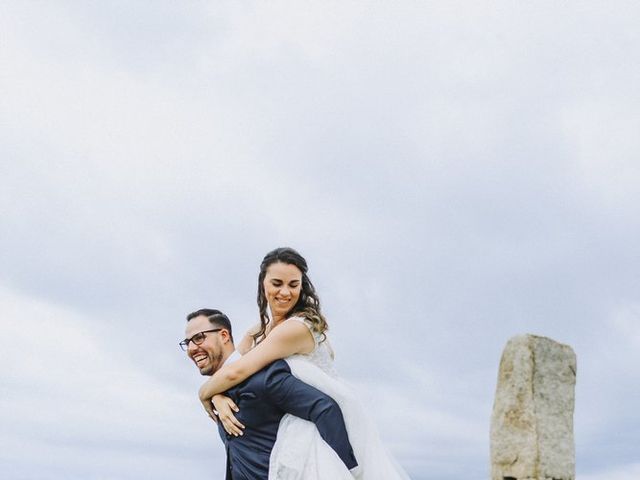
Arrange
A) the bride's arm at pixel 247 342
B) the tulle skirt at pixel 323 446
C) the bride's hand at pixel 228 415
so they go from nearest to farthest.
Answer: the tulle skirt at pixel 323 446 → the bride's hand at pixel 228 415 → the bride's arm at pixel 247 342

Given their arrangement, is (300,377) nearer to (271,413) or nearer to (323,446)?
(271,413)

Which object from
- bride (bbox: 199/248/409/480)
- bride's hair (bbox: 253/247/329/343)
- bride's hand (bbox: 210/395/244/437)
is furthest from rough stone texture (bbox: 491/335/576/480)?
bride's hand (bbox: 210/395/244/437)

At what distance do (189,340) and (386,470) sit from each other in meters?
1.13

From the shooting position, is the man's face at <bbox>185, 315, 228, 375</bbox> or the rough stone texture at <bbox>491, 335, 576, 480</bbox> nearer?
the man's face at <bbox>185, 315, 228, 375</bbox>

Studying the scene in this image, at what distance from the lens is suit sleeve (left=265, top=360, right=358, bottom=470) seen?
3.78 metres

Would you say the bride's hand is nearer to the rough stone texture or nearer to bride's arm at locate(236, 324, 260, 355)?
bride's arm at locate(236, 324, 260, 355)

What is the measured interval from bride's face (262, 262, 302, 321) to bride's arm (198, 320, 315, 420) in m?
0.17

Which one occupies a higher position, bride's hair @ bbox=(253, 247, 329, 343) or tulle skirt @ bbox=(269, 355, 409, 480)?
bride's hair @ bbox=(253, 247, 329, 343)

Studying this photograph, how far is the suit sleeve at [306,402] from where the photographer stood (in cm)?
378

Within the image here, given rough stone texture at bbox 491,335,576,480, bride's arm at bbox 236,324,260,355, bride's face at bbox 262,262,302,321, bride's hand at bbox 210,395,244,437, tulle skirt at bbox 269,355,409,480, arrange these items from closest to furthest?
tulle skirt at bbox 269,355,409,480 → bride's hand at bbox 210,395,244,437 → bride's face at bbox 262,262,302,321 → bride's arm at bbox 236,324,260,355 → rough stone texture at bbox 491,335,576,480

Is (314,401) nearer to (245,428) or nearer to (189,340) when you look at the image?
(245,428)

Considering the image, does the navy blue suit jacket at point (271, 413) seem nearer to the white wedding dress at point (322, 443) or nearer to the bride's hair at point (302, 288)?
the white wedding dress at point (322, 443)

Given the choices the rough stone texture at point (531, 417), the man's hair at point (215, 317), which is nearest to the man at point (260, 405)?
the man's hair at point (215, 317)

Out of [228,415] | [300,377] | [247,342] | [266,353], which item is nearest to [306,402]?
[300,377]
